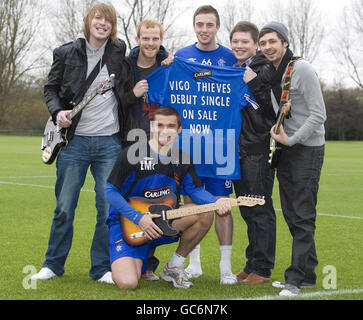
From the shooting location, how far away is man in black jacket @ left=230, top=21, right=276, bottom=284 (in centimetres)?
515

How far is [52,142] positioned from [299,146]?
2162 millimetres

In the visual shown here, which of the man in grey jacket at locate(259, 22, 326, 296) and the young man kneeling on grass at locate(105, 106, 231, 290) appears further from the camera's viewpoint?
the young man kneeling on grass at locate(105, 106, 231, 290)

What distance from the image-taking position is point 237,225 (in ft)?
27.2

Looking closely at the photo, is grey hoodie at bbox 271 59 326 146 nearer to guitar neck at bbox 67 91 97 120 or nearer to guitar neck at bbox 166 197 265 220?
guitar neck at bbox 166 197 265 220

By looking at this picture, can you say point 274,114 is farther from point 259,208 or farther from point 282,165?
point 259,208

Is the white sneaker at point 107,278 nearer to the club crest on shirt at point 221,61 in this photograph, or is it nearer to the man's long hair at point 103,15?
the man's long hair at point 103,15

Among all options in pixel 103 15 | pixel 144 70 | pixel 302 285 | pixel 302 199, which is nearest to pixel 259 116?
pixel 302 199

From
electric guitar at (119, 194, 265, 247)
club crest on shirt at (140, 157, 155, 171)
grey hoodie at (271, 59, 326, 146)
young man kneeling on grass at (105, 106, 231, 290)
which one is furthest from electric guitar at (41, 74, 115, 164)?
grey hoodie at (271, 59, 326, 146)

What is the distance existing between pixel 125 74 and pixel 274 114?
4.52ft

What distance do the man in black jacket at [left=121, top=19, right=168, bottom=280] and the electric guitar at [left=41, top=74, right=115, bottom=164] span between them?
0.23m

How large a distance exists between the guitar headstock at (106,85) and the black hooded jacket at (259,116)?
1200 mm

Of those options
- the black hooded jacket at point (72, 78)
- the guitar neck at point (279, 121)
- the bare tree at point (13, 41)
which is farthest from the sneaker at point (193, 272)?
the bare tree at point (13, 41)

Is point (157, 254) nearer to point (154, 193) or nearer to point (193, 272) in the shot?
point (193, 272)

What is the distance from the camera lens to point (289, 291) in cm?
453
